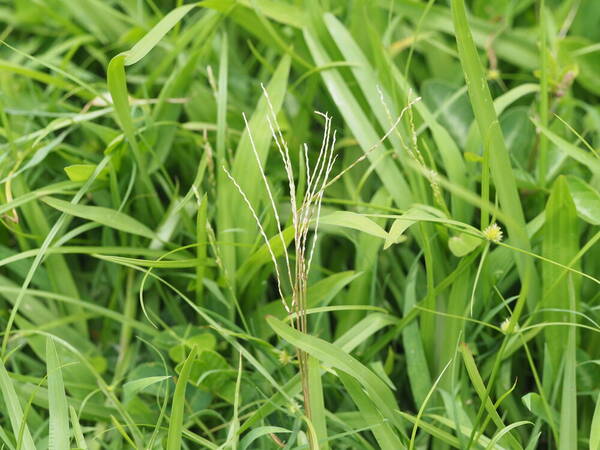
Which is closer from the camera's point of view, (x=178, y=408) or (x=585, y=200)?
(x=178, y=408)

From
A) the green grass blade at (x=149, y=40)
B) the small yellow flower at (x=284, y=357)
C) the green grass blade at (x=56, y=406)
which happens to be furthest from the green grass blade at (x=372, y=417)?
the green grass blade at (x=149, y=40)

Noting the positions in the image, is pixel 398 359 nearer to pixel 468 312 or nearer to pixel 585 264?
pixel 468 312

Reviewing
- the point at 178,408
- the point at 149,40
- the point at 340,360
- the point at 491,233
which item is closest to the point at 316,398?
the point at 340,360

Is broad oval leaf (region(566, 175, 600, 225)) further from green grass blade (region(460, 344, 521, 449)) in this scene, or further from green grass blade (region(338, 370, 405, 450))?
green grass blade (region(338, 370, 405, 450))

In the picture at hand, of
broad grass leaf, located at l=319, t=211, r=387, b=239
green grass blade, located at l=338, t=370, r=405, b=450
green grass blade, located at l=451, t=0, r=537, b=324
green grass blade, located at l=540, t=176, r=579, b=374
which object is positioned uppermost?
green grass blade, located at l=451, t=0, r=537, b=324

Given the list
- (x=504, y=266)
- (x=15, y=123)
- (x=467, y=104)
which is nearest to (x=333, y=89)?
(x=467, y=104)

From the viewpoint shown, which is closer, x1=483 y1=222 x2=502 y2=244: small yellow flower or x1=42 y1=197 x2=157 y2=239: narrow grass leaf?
x1=483 y1=222 x2=502 y2=244: small yellow flower

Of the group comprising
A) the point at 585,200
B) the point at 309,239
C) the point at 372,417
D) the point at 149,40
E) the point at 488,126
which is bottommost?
the point at 372,417

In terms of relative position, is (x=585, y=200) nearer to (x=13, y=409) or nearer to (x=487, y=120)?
(x=487, y=120)

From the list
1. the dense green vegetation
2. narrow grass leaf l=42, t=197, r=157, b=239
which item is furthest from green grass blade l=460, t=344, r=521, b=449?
narrow grass leaf l=42, t=197, r=157, b=239
